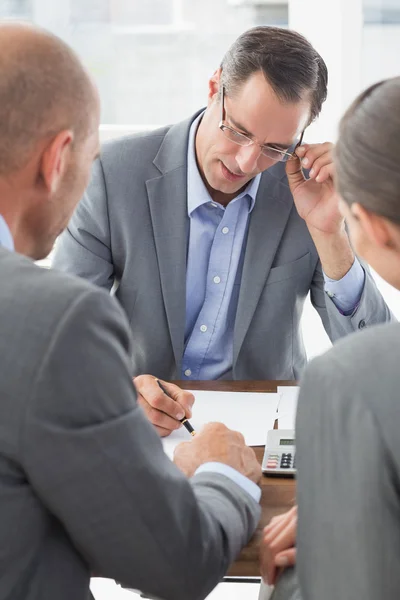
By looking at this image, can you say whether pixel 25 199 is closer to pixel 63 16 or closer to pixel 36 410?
pixel 36 410

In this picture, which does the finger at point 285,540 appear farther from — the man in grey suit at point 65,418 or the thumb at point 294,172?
the thumb at point 294,172

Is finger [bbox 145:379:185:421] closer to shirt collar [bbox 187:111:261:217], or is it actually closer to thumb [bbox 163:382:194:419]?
thumb [bbox 163:382:194:419]

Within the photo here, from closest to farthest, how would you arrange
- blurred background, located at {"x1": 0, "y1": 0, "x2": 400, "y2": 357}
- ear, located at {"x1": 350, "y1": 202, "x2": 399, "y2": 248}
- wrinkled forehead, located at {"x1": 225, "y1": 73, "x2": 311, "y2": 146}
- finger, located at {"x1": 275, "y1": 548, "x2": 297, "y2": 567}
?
1. ear, located at {"x1": 350, "y1": 202, "x2": 399, "y2": 248}
2. finger, located at {"x1": 275, "y1": 548, "x2": 297, "y2": 567}
3. wrinkled forehead, located at {"x1": 225, "y1": 73, "x2": 311, "y2": 146}
4. blurred background, located at {"x1": 0, "y1": 0, "x2": 400, "y2": 357}

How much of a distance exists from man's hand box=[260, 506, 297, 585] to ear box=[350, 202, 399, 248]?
431 millimetres

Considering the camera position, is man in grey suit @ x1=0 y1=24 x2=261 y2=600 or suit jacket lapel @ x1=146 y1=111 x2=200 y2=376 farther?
suit jacket lapel @ x1=146 y1=111 x2=200 y2=376

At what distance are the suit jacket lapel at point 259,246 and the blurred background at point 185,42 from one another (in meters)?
1.21

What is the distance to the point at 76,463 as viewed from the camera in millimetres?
1005

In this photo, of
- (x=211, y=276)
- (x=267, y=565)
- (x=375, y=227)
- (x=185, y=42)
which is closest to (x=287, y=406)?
(x=211, y=276)

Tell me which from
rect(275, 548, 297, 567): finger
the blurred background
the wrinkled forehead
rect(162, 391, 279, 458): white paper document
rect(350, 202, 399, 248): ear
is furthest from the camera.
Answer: the blurred background

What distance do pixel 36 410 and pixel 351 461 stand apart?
36 centimetres

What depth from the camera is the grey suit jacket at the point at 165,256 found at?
6.87 ft

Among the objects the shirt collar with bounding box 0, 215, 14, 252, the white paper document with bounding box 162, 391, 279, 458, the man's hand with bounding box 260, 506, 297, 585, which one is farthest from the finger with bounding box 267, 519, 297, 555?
the shirt collar with bounding box 0, 215, 14, 252

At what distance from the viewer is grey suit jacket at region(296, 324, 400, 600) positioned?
95 centimetres

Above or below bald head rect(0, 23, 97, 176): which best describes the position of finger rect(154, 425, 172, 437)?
below
